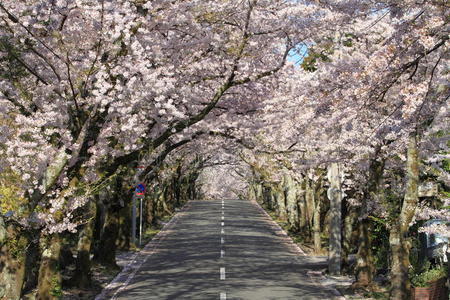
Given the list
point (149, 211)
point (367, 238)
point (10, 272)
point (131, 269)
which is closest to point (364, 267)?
point (367, 238)

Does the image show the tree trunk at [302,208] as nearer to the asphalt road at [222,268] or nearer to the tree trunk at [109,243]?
the asphalt road at [222,268]

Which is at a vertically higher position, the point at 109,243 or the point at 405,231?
the point at 405,231

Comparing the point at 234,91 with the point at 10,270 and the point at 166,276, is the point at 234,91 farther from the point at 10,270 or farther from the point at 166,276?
the point at 10,270

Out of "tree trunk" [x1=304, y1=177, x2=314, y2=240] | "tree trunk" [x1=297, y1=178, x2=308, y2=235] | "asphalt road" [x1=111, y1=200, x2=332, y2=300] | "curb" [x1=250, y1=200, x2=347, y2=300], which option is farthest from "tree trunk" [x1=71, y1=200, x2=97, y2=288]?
"tree trunk" [x1=297, y1=178, x2=308, y2=235]

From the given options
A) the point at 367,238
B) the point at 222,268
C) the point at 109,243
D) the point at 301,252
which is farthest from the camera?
the point at 301,252

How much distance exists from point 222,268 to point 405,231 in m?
12.1

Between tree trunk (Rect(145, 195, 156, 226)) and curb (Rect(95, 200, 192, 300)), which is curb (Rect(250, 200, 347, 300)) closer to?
curb (Rect(95, 200, 192, 300))

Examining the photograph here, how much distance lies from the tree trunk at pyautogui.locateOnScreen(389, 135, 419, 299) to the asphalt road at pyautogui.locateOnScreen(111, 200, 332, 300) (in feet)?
17.7

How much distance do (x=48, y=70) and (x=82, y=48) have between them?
1.15 meters

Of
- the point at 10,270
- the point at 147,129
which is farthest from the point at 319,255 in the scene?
the point at 10,270

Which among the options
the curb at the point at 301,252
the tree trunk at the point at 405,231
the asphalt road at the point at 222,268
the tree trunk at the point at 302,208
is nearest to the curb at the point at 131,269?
the asphalt road at the point at 222,268

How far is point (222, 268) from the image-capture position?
78.8 feet

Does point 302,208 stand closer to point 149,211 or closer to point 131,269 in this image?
point 149,211

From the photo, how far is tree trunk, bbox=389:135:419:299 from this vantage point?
12.4 metres
